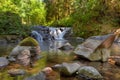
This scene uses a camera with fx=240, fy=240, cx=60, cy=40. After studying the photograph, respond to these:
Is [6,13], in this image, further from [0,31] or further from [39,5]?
→ [39,5]

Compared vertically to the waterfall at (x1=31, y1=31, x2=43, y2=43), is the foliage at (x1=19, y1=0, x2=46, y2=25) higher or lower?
higher

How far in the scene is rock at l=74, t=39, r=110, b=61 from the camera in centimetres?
947

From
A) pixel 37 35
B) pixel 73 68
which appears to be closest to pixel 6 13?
pixel 37 35

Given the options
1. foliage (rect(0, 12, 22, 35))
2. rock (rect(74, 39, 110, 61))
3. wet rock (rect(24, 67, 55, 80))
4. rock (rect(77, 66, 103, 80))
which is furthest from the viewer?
foliage (rect(0, 12, 22, 35))

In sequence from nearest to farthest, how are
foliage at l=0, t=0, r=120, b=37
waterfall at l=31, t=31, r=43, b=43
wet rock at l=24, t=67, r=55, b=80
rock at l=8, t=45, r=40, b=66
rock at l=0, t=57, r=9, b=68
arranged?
wet rock at l=24, t=67, r=55, b=80, rock at l=0, t=57, r=9, b=68, rock at l=8, t=45, r=40, b=66, foliage at l=0, t=0, r=120, b=37, waterfall at l=31, t=31, r=43, b=43

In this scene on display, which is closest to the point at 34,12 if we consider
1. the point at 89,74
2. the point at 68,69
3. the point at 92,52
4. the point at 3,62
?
the point at 92,52

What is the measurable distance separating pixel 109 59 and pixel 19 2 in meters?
23.3

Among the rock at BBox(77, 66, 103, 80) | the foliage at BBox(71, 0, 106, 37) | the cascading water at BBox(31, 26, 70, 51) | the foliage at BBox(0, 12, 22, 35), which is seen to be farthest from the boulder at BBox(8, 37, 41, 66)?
the foliage at BBox(71, 0, 106, 37)

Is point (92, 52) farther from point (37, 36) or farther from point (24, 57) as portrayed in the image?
point (37, 36)

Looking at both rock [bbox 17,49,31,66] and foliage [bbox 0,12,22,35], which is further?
foliage [bbox 0,12,22,35]

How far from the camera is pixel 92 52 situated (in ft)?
30.9

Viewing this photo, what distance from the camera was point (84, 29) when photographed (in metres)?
26.6

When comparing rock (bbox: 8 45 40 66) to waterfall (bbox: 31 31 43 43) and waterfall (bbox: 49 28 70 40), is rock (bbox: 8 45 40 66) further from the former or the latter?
waterfall (bbox: 49 28 70 40)

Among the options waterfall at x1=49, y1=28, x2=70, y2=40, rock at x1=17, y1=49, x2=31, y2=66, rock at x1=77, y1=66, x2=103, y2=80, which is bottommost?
waterfall at x1=49, y1=28, x2=70, y2=40
